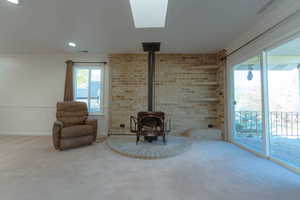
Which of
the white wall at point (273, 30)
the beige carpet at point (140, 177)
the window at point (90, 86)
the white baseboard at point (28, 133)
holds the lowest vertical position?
the beige carpet at point (140, 177)

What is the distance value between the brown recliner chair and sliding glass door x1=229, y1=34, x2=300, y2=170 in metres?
3.74

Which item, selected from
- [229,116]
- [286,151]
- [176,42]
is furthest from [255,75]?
[176,42]

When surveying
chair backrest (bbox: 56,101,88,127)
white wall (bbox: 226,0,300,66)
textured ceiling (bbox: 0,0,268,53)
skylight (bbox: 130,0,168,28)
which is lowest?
chair backrest (bbox: 56,101,88,127)

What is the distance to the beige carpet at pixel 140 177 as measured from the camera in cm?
157

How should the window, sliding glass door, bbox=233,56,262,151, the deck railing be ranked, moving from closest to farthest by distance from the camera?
sliding glass door, bbox=233,56,262,151, the deck railing, the window

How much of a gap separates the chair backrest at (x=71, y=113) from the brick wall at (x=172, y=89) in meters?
0.92

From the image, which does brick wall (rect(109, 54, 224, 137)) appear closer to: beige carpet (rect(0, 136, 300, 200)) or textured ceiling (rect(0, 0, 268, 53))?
textured ceiling (rect(0, 0, 268, 53))

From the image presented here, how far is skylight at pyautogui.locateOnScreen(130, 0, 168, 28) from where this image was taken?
2.43 m

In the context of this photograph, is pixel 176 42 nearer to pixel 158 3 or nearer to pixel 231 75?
pixel 158 3

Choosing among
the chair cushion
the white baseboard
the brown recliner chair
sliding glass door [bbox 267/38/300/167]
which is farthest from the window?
sliding glass door [bbox 267/38/300/167]

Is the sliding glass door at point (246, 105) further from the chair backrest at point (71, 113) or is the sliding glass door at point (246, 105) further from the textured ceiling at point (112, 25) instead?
the chair backrest at point (71, 113)

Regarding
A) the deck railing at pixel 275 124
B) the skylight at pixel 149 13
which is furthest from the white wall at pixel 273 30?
the skylight at pixel 149 13

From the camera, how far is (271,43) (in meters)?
2.41

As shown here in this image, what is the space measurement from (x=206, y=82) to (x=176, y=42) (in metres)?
1.64
